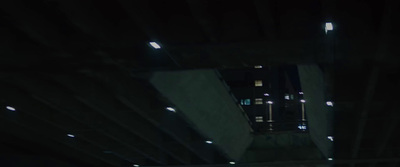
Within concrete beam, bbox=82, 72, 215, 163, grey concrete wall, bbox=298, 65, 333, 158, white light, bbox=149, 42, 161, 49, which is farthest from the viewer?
grey concrete wall, bbox=298, 65, 333, 158

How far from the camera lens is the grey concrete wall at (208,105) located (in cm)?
2091

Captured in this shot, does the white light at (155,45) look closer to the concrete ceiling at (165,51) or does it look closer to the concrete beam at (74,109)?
the concrete ceiling at (165,51)

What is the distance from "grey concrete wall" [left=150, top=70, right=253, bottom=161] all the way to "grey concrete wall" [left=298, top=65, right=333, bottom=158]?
375 centimetres

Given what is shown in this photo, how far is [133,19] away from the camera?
13.7 m

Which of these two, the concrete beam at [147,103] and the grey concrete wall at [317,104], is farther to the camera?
the grey concrete wall at [317,104]

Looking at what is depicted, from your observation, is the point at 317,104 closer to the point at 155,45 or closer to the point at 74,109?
the point at 74,109

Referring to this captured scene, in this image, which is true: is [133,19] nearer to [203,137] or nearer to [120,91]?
[120,91]

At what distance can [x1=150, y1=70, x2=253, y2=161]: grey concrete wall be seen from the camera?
2091 centimetres

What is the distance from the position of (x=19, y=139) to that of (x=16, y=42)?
15871 mm

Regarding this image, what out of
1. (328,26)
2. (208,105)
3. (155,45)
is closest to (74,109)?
(208,105)

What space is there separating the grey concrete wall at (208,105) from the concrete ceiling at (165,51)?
0.55 metres

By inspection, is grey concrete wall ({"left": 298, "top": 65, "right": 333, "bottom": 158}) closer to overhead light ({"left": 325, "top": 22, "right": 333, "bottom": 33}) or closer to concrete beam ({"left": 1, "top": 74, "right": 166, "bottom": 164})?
overhead light ({"left": 325, "top": 22, "right": 333, "bottom": 33})

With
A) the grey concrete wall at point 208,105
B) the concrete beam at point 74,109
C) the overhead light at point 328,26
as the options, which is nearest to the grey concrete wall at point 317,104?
the grey concrete wall at point 208,105

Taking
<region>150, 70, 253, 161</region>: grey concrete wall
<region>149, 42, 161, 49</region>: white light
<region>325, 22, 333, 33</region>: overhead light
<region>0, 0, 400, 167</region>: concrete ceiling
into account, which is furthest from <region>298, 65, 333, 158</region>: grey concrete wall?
<region>149, 42, 161, 49</region>: white light
